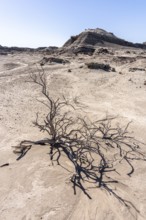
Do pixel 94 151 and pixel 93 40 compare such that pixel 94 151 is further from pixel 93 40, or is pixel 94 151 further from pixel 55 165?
pixel 93 40

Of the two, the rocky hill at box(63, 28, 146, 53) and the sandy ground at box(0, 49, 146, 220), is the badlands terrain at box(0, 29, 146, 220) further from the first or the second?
the rocky hill at box(63, 28, 146, 53)

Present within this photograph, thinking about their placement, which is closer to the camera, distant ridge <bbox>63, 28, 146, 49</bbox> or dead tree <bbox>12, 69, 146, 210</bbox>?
dead tree <bbox>12, 69, 146, 210</bbox>

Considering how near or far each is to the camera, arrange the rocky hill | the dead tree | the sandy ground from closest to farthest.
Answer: the sandy ground, the dead tree, the rocky hill

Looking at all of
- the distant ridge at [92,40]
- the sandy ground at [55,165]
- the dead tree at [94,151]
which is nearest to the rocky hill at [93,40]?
the distant ridge at [92,40]

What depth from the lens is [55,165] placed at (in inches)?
345

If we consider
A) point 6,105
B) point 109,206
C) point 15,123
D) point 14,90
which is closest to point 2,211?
point 109,206

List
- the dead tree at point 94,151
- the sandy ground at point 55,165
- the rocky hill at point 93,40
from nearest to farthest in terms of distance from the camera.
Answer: the sandy ground at point 55,165 → the dead tree at point 94,151 → the rocky hill at point 93,40

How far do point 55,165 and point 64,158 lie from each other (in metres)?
0.47

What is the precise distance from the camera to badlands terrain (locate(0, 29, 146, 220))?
6.96 metres

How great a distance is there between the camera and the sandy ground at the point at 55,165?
6934 mm

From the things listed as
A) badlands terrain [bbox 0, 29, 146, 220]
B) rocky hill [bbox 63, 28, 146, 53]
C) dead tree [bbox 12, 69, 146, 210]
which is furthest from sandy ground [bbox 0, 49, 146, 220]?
rocky hill [bbox 63, 28, 146, 53]

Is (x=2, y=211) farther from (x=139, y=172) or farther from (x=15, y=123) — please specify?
(x=15, y=123)

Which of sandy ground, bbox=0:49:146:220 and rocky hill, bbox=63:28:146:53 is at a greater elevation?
rocky hill, bbox=63:28:146:53

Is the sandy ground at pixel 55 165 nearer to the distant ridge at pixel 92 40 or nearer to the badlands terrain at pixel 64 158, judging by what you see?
the badlands terrain at pixel 64 158
